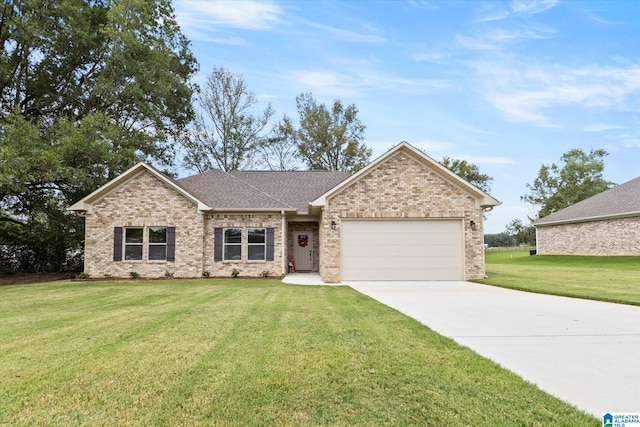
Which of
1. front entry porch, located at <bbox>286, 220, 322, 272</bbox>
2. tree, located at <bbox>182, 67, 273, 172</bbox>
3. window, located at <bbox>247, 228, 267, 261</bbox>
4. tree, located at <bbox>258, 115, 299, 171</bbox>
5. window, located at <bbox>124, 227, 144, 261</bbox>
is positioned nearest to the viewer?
window, located at <bbox>124, 227, 144, 261</bbox>

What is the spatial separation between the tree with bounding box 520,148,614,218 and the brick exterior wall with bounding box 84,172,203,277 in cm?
4677

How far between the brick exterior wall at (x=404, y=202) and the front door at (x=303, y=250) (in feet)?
13.9

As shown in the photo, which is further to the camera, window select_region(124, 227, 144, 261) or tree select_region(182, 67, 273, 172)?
tree select_region(182, 67, 273, 172)

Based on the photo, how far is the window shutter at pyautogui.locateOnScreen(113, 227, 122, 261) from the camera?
50.7 feet

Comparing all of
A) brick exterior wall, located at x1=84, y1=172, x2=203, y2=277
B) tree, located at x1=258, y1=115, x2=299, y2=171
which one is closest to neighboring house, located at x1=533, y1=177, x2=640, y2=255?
tree, located at x1=258, y1=115, x2=299, y2=171

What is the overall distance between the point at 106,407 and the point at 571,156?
56272 millimetres

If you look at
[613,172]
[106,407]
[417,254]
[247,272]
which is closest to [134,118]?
[247,272]

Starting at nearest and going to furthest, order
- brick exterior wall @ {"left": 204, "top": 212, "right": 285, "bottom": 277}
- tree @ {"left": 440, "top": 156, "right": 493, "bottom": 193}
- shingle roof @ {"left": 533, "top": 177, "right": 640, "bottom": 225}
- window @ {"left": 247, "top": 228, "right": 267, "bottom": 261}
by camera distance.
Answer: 1. brick exterior wall @ {"left": 204, "top": 212, "right": 285, "bottom": 277}
2. window @ {"left": 247, "top": 228, "right": 267, "bottom": 261}
3. shingle roof @ {"left": 533, "top": 177, "right": 640, "bottom": 225}
4. tree @ {"left": 440, "top": 156, "right": 493, "bottom": 193}

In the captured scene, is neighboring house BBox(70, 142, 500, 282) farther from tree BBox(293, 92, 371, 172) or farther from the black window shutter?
tree BBox(293, 92, 371, 172)

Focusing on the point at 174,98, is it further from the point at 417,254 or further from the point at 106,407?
the point at 106,407

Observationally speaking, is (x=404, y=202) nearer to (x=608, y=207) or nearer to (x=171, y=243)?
(x=171, y=243)

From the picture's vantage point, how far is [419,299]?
9.44 meters

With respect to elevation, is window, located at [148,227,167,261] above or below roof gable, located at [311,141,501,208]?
below

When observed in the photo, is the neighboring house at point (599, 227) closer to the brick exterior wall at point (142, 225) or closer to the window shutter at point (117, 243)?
the brick exterior wall at point (142, 225)
